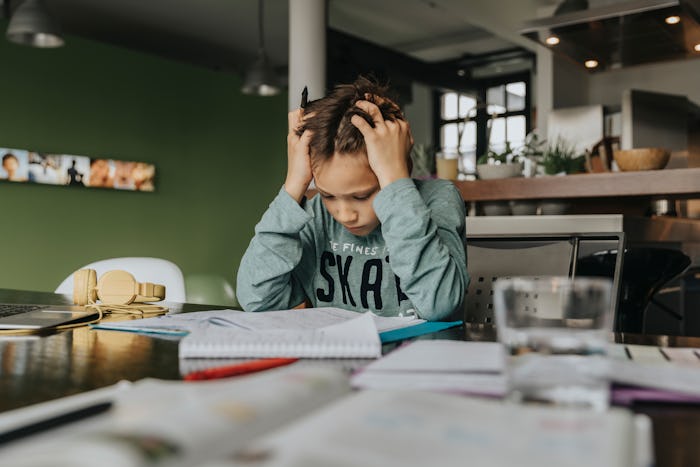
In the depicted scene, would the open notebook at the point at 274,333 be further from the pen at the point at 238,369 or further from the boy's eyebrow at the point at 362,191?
the boy's eyebrow at the point at 362,191

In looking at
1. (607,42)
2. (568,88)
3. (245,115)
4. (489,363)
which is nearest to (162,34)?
(245,115)

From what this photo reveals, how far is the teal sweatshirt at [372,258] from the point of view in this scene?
1040mm

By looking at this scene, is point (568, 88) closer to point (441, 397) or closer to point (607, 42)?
point (607, 42)

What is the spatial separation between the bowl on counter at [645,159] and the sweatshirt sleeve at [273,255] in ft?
6.57

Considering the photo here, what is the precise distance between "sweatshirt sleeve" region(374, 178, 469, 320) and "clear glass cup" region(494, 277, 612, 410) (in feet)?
1.73

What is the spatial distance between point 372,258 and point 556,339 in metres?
0.78

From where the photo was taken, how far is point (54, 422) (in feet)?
1.34

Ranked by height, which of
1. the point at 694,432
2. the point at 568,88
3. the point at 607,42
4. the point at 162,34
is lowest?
the point at 694,432

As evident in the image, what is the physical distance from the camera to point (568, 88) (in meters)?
6.02

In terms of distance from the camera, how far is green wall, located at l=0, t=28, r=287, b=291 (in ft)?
17.7

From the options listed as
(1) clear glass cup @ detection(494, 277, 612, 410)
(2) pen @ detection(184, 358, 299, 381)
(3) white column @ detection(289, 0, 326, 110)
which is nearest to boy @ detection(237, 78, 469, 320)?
(2) pen @ detection(184, 358, 299, 381)

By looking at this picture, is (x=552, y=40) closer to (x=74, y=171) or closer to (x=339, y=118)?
(x=339, y=118)

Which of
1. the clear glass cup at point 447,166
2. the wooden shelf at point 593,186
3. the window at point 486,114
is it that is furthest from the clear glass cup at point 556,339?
the window at point 486,114

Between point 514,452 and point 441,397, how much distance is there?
0.09 metres
